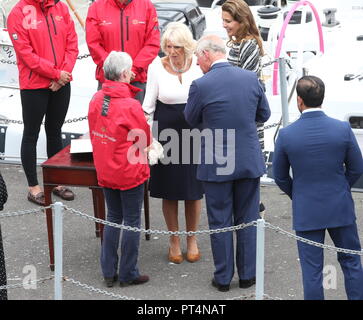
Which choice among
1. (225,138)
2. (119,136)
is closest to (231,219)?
(225,138)

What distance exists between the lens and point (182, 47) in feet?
20.6

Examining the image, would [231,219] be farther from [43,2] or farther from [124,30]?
[43,2]

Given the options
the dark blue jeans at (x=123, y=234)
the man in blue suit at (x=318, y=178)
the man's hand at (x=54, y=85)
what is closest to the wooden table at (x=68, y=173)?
the dark blue jeans at (x=123, y=234)

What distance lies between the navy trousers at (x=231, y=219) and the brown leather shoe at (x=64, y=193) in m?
1.96

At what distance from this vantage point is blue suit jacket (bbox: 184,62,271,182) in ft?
19.5

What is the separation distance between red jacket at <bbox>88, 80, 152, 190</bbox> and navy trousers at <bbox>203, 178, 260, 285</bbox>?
499 millimetres

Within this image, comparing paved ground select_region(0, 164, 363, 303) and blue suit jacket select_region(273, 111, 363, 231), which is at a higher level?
blue suit jacket select_region(273, 111, 363, 231)

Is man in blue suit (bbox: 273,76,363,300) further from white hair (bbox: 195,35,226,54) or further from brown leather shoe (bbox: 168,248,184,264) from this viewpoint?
brown leather shoe (bbox: 168,248,184,264)

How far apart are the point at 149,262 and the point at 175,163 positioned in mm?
745

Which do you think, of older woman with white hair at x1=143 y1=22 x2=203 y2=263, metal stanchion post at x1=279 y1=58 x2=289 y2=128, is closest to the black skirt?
older woman with white hair at x1=143 y1=22 x2=203 y2=263

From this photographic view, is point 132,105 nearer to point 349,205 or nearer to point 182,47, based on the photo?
point 182,47

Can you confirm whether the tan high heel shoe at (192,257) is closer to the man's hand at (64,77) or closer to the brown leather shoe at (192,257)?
the brown leather shoe at (192,257)
